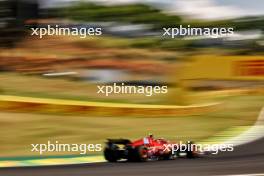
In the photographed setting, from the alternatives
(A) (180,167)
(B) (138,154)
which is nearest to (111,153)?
(B) (138,154)

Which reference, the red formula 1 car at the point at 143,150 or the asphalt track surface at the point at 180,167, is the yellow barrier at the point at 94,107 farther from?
the asphalt track surface at the point at 180,167

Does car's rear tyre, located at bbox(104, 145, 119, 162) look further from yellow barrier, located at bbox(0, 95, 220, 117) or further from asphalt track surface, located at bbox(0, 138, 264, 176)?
yellow barrier, located at bbox(0, 95, 220, 117)

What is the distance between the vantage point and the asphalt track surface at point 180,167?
133 inches

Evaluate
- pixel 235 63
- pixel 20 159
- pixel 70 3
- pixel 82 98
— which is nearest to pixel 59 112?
pixel 82 98

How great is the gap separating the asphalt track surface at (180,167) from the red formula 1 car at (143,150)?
0.14 feet

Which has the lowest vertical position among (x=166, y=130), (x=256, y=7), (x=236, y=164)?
(x=236, y=164)

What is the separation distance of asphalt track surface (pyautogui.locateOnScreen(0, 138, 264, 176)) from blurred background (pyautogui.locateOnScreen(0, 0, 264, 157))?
16 cm

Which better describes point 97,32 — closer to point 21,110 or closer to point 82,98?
point 82,98

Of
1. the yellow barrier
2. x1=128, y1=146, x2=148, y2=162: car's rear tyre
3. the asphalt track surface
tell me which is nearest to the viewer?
the yellow barrier

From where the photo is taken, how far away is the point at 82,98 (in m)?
3.29

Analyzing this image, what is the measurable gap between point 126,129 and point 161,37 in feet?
2.14

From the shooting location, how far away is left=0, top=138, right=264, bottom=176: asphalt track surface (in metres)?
3.37

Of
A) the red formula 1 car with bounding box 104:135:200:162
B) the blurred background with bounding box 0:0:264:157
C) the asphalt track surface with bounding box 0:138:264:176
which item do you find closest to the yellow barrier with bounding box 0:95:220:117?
the blurred background with bounding box 0:0:264:157

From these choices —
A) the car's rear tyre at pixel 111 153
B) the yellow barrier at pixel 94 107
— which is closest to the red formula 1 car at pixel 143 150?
the car's rear tyre at pixel 111 153
